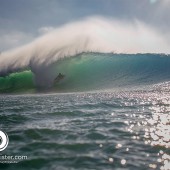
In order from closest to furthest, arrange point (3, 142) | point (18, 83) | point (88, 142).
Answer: point (3, 142) → point (88, 142) → point (18, 83)

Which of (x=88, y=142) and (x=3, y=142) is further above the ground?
(x=3, y=142)

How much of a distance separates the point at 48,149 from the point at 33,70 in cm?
2795

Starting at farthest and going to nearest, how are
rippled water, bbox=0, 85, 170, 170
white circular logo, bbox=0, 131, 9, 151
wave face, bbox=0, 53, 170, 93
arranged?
wave face, bbox=0, 53, 170, 93
white circular logo, bbox=0, 131, 9, 151
rippled water, bbox=0, 85, 170, 170

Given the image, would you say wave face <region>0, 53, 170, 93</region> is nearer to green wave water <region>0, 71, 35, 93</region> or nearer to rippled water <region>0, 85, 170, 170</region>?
green wave water <region>0, 71, 35, 93</region>

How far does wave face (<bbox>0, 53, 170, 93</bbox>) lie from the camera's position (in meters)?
35.7

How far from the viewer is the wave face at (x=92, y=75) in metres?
35.7

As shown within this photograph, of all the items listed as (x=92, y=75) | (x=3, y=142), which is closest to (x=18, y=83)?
(x=92, y=75)

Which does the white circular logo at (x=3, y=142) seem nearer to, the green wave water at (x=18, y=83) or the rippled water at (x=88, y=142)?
the rippled water at (x=88, y=142)

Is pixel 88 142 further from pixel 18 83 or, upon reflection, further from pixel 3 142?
pixel 18 83

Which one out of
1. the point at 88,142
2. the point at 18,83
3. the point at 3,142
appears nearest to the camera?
the point at 3,142

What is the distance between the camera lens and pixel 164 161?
661cm

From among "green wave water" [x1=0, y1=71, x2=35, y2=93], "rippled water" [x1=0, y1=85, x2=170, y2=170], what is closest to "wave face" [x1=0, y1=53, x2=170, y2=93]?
"green wave water" [x1=0, y1=71, x2=35, y2=93]

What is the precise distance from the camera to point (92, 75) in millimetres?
42812

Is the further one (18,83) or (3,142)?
(18,83)
